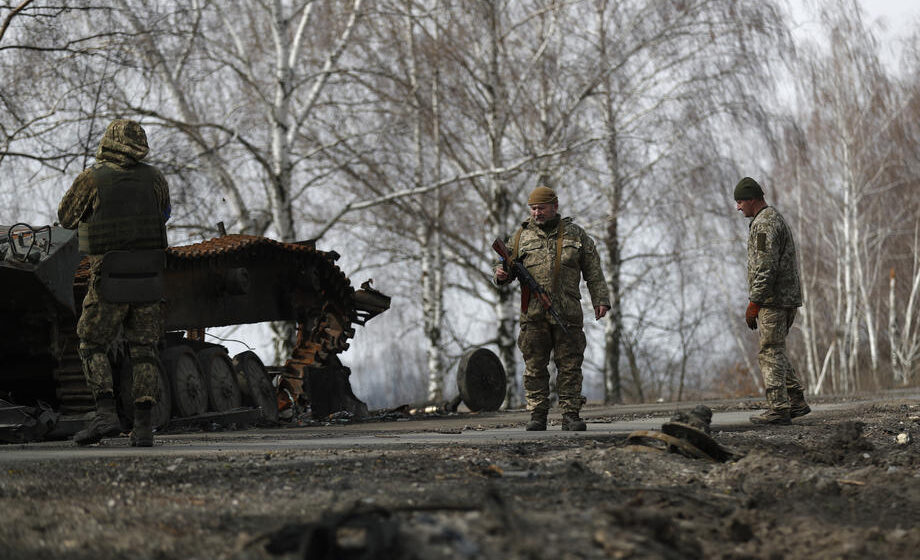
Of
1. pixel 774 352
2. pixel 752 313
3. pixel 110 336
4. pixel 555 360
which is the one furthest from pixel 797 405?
pixel 110 336

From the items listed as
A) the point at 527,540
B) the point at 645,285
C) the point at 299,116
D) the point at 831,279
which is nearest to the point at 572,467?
the point at 527,540

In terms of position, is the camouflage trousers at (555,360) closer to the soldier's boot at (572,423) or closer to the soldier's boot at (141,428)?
the soldier's boot at (572,423)

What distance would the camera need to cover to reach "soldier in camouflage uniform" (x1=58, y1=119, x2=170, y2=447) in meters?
8.12

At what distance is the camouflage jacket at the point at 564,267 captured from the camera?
9672 millimetres

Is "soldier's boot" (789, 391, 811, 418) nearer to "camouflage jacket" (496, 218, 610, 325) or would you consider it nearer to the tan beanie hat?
"camouflage jacket" (496, 218, 610, 325)

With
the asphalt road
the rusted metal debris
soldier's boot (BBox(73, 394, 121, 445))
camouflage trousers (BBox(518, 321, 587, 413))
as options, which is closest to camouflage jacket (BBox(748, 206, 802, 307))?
the asphalt road

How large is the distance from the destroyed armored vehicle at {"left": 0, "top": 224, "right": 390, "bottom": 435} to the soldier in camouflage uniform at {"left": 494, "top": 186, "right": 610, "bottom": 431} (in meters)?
3.80

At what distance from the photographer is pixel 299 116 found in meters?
19.6

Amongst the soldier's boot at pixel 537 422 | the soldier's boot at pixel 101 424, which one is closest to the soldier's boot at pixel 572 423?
the soldier's boot at pixel 537 422

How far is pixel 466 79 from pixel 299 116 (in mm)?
A: 2977

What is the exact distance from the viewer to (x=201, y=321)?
13.5 m

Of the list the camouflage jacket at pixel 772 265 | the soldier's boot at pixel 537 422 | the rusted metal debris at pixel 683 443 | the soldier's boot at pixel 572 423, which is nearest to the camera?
the rusted metal debris at pixel 683 443

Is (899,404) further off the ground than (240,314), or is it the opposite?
(240,314)

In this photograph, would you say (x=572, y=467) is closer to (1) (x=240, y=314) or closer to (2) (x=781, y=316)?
(2) (x=781, y=316)
